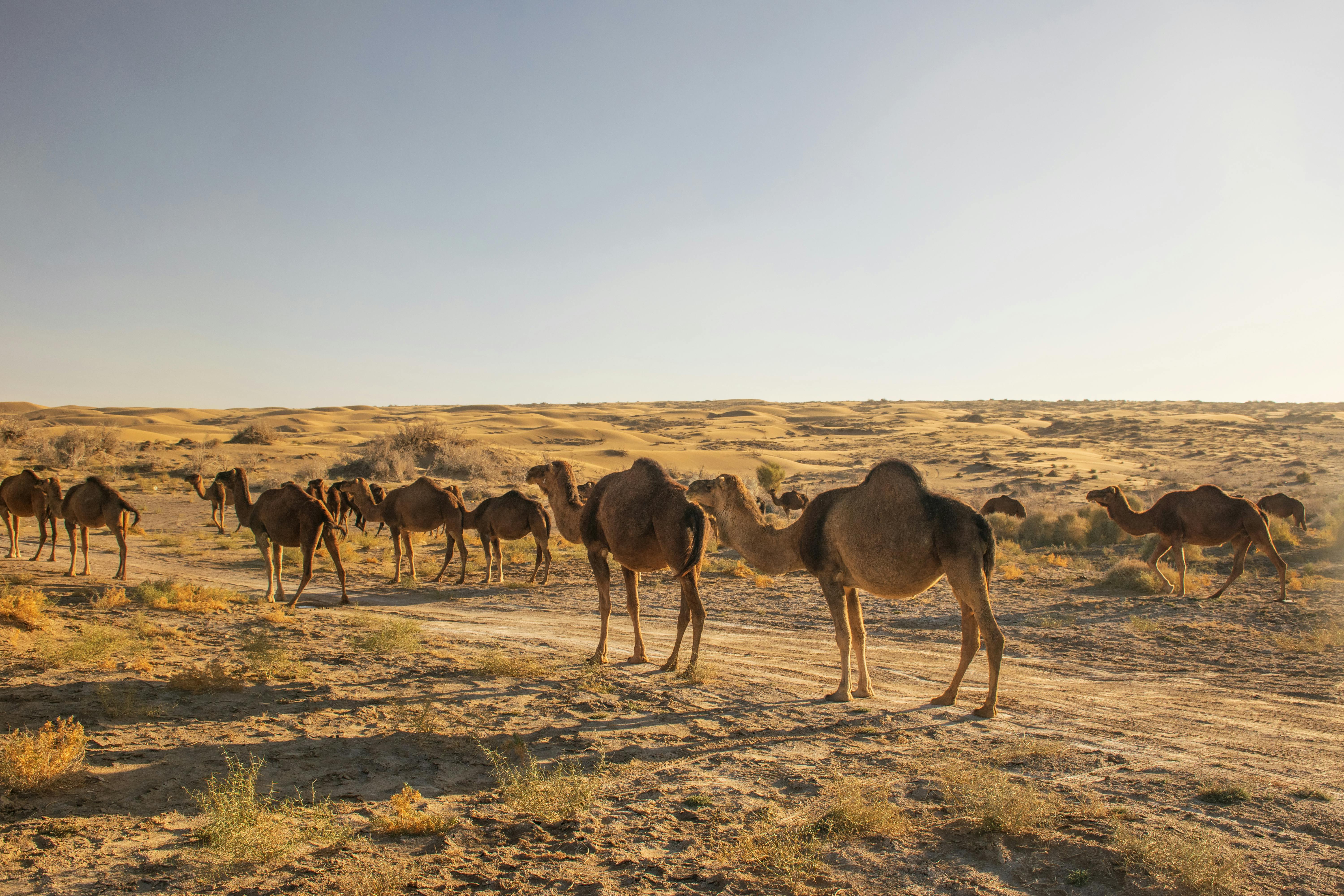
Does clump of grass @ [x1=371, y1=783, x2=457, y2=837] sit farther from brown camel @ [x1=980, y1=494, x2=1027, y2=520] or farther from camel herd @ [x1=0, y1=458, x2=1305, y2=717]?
brown camel @ [x1=980, y1=494, x2=1027, y2=520]

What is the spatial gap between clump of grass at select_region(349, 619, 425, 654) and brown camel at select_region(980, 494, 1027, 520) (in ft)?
75.7

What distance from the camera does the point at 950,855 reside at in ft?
15.8

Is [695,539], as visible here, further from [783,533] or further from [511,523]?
[511,523]

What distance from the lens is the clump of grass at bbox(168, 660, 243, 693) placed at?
7664mm

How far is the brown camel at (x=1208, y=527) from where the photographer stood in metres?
15.5

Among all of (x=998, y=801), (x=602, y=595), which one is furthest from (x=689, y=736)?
(x=602, y=595)

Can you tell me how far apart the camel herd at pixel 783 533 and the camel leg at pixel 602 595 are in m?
0.03

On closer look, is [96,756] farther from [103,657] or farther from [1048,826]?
[1048,826]

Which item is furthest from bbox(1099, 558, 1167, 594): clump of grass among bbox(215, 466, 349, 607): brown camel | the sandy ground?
bbox(215, 466, 349, 607): brown camel

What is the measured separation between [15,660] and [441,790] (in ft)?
19.3

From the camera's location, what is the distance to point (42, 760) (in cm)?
518

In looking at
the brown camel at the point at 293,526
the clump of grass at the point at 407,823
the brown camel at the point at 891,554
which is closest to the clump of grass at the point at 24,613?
the brown camel at the point at 293,526

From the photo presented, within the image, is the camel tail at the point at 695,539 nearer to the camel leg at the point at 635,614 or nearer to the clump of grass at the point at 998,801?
the camel leg at the point at 635,614

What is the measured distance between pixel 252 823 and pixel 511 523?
13.7 meters
